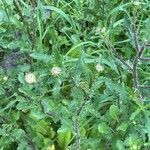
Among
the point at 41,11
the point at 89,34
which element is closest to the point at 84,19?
the point at 89,34

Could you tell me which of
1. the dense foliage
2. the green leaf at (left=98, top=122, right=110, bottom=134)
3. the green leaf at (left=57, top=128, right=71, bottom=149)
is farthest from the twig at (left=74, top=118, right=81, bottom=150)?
the green leaf at (left=57, top=128, right=71, bottom=149)

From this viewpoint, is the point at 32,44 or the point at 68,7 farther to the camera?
the point at 68,7

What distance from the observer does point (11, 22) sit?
2.24m

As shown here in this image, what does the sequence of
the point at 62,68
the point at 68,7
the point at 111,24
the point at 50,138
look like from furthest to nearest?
the point at 68,7 < the point at 111,24 < the point at 50,138 < the point at 62,68

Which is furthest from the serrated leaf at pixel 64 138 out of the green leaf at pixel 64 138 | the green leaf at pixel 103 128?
the green leaf at pixel 103 128

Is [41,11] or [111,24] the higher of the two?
[41,11]

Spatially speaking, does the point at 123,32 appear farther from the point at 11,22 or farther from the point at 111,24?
the point at 11,22

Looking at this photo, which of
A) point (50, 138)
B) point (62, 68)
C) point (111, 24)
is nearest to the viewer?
point (62, 68)

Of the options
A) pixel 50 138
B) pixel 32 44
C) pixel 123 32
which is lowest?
pixel 50 138

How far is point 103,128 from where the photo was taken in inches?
77.5

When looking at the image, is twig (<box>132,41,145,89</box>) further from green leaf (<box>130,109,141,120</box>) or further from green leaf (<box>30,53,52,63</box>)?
green leaf (<box>30,53,52,63</box>)

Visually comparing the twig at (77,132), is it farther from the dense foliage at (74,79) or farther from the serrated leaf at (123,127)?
the serrated leaf at (123,127)

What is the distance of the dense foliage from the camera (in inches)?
73.7

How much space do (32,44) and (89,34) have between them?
475 mm
